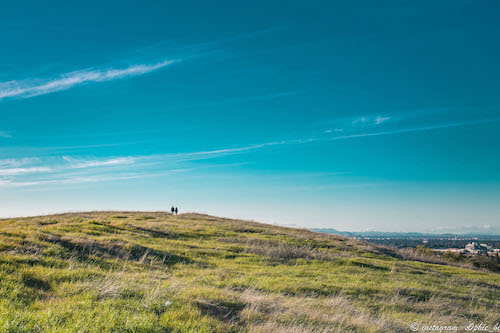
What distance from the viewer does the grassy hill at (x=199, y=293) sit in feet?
21.3

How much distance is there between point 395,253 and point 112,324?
101 feet

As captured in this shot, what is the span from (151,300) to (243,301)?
262 cm

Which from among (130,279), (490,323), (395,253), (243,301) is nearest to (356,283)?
(490,323)

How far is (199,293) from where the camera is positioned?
8.98 meters

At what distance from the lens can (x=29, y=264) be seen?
33.1 feet

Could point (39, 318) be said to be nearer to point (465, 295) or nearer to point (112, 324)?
point (112, 324)

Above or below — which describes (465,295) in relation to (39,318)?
below

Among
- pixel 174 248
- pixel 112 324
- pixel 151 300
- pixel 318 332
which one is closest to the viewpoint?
pixel 112 324

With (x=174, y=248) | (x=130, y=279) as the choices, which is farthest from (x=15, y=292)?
(x=174, y=248)

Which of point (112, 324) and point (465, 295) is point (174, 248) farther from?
point (465, 295)

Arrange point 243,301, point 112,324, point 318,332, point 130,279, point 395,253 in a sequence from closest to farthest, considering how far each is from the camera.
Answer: point 112,324
point 318,332
point 243,301
point 130,279
point 395,253

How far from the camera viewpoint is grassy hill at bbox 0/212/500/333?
6.48m

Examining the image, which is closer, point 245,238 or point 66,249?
point 66,249

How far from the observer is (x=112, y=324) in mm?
5789
